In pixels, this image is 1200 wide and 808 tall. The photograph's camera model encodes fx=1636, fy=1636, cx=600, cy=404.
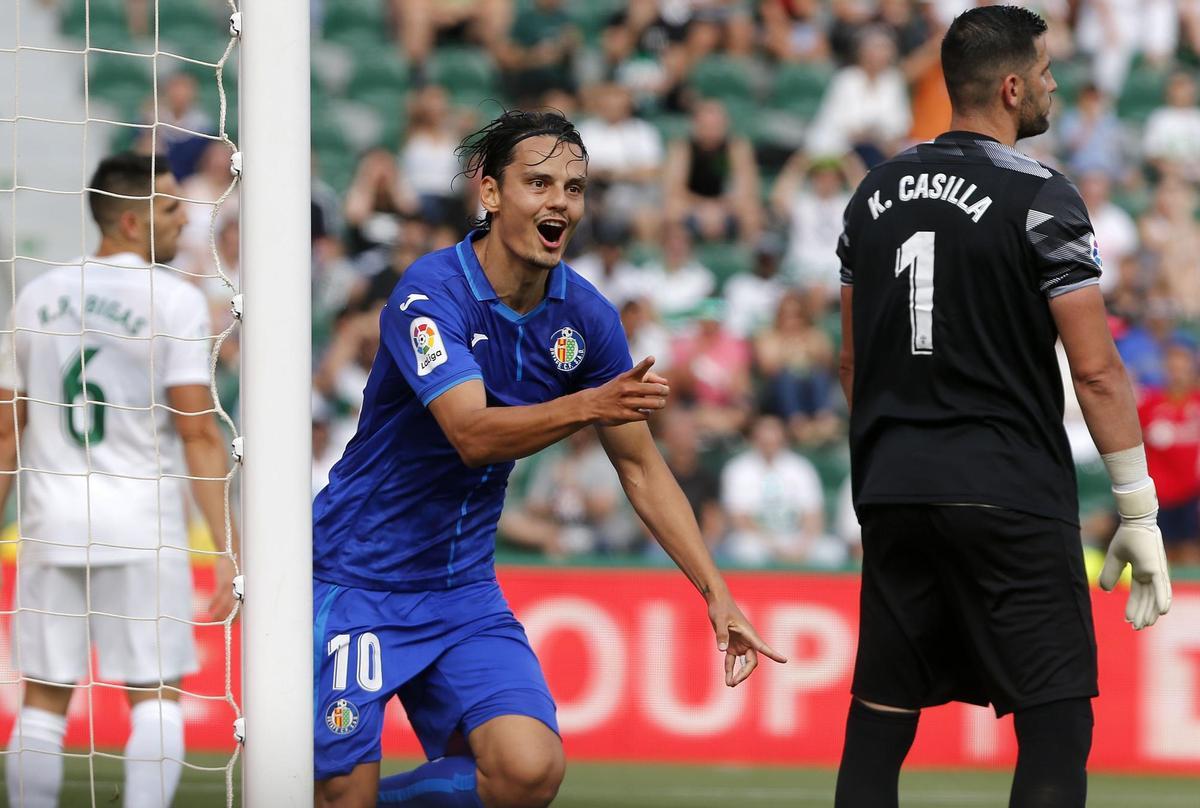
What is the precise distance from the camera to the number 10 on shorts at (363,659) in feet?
12.7

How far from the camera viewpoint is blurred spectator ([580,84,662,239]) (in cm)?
1009

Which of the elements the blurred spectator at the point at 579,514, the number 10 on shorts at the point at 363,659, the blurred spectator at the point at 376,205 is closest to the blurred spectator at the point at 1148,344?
the blurred spectator at the point at 579,514

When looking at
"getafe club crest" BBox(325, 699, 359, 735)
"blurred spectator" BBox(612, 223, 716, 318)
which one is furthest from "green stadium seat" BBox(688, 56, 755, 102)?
"getafe club crest" BBox(325, 699, 359, 735)

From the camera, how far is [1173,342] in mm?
9211

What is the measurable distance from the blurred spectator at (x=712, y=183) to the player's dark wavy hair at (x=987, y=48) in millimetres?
6443

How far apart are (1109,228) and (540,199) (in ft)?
23.3

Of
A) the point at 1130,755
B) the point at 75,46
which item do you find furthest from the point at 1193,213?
the point at 75,46

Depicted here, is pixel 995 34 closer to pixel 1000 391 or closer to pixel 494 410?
pixel 1000 391

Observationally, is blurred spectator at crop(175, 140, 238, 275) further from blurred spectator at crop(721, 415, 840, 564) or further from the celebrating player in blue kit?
the celebrating player in blue kit

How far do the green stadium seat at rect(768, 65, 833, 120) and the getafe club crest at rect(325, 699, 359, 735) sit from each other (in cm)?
776

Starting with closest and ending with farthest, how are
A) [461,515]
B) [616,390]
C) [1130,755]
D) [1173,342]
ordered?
[616,390]
[461,515]
[1130,755]
[1173,342]

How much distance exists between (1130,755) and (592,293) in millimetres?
4274

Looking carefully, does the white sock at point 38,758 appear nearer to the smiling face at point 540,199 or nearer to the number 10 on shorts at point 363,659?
the number 10 on shorts at point 363,659

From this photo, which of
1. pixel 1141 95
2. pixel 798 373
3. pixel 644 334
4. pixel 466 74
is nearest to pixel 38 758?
pixel 644 334
